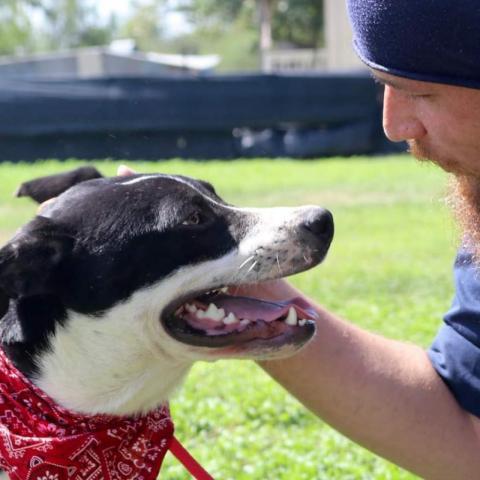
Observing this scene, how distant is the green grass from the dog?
0.58 meters

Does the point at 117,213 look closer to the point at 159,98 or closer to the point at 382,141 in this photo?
the point at 159,98

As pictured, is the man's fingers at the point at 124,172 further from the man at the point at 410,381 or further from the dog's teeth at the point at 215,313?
the dog's teeth at the point at 215,313

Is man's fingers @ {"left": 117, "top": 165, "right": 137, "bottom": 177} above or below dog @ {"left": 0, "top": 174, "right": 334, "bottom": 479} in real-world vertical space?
above

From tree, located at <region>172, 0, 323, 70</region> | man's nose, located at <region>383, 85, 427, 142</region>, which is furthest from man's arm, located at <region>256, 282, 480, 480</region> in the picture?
tree, located at <region>172, 0, 323, 70</region>

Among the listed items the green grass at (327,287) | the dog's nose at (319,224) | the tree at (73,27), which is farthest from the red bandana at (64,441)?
the tree at (73,27)

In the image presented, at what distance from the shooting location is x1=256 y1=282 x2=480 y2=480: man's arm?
107 inches

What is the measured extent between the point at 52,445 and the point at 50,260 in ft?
1.63

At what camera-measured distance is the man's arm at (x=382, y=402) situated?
272 cm

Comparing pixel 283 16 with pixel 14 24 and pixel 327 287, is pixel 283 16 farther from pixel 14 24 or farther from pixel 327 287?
pixel 327 287

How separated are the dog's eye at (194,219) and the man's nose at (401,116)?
0.62 meters

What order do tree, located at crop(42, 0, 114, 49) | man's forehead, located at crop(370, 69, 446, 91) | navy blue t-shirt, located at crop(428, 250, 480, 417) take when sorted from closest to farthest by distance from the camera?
man's forehead, located at crop(370, 69, 446, 91)
navy blue t-shirt, located at crop(428, 250, 480, 417)
tree, located at crop(42, 0, 114, 49)

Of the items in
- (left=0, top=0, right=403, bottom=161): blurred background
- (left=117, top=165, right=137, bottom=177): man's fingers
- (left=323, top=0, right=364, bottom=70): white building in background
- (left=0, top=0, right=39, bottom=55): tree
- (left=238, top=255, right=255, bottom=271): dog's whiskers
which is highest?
(left=117, top=165, right=137, bottom=177): man's fingers

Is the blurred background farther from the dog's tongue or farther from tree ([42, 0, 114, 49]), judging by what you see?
tree ([42, 0, 114, 49])

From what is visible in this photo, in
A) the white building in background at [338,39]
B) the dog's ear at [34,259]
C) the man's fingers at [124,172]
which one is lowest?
the white building in background at [338,39]
